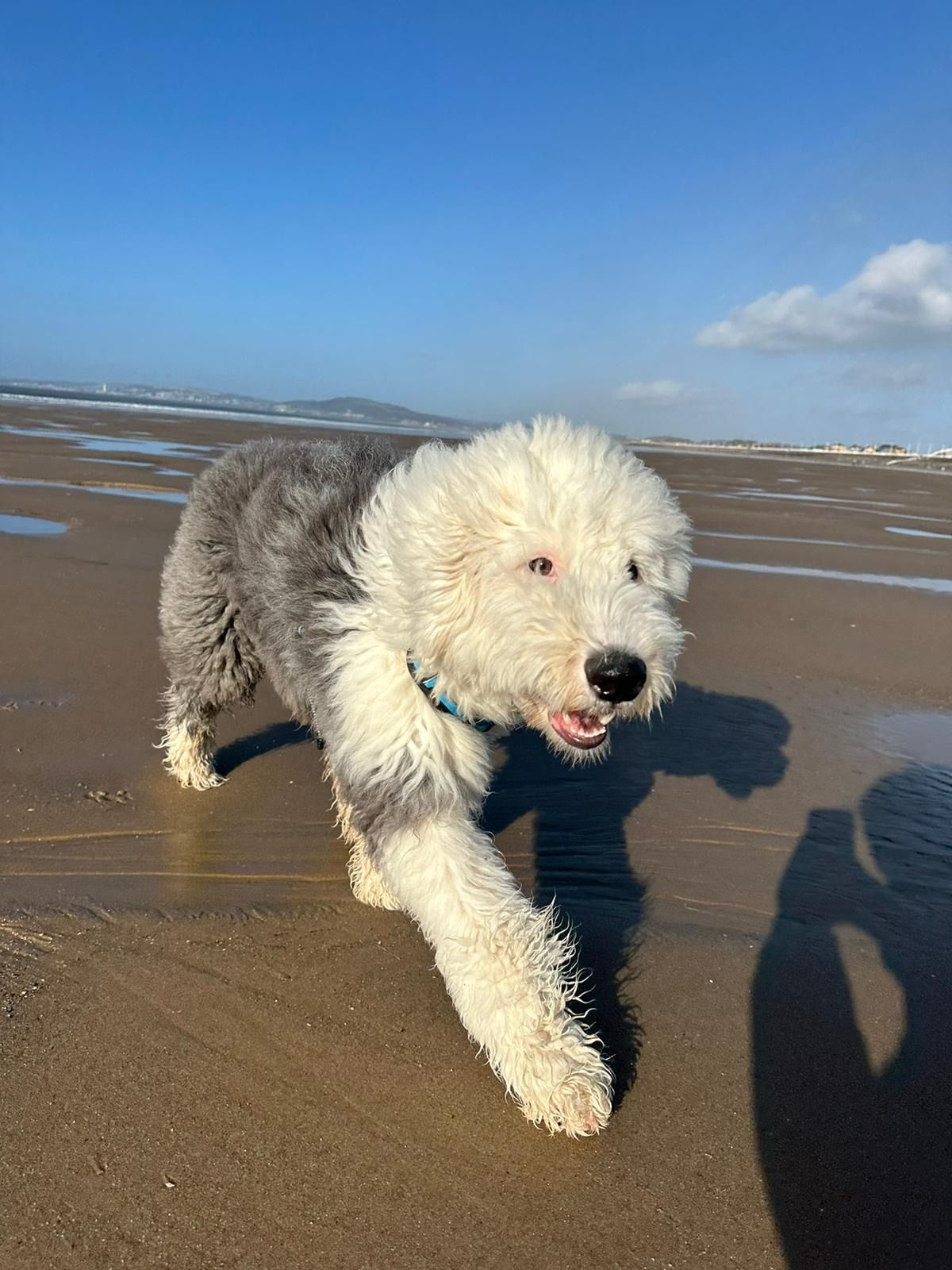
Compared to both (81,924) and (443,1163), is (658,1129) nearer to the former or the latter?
(443,1163)

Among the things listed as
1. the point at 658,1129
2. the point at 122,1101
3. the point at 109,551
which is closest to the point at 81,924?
the point at 122,1101

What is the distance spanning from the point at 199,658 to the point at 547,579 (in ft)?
6.94

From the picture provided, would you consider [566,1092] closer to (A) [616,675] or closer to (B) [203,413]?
(A) [616,675]

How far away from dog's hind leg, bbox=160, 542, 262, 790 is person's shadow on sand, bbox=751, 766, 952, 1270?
2530mm

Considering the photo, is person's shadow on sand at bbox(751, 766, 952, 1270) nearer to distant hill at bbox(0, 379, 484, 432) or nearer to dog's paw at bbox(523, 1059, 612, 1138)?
dog's paw at bbox(523, 1059, 612, 1138)

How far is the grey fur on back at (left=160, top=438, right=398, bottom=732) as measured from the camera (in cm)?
297

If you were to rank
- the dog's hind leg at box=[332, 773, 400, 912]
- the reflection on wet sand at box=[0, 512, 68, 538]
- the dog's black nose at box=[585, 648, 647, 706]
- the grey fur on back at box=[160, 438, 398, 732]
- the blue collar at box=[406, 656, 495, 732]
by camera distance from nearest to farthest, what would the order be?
the dog's black nose at box=[585, 648, 647, 706], the blue collar at box=[406, 656, 495, 732], the grey fur on back at box=[160, 438, 398, 732], the dog's hind leg at box=[332, 773, 400, 912], the reflection on wet sand at box=[0, 512, 68, 538]

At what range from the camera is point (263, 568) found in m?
3.21

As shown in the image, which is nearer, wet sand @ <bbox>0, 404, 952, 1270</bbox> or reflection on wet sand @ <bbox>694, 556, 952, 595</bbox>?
wet sand @ <bbox>0, 404, 952, 1270</bbox>

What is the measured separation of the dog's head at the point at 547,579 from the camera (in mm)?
2189

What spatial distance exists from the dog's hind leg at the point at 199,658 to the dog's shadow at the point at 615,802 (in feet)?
4.40

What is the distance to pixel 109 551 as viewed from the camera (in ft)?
26.1

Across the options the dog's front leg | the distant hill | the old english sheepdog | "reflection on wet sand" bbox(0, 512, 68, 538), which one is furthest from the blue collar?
the distant hill

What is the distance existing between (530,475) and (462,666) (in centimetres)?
59
